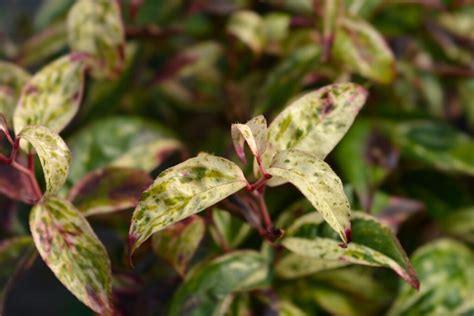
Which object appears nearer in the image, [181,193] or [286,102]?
[181,193]

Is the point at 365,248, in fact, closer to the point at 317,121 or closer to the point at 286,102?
the point at 317,121

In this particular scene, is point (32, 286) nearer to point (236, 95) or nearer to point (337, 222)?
point (236, 95)

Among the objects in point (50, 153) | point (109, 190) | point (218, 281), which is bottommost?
point (218, 281)

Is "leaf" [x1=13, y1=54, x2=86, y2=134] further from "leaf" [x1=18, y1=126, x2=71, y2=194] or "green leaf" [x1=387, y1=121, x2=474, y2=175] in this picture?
"green leaf" [x1=387, y1=121, x2=474, y2=175]

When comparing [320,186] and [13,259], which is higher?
[320,186]

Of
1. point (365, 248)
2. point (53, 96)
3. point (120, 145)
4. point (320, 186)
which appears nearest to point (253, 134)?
point (320, 186)

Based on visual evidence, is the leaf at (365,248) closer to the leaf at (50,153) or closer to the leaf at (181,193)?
the leaf at (181,193)
